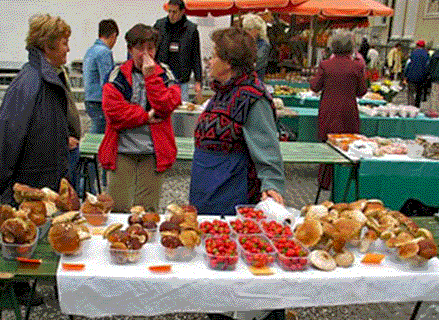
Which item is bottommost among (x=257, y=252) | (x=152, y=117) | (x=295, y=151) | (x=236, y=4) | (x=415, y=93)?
(x=415, y=93)

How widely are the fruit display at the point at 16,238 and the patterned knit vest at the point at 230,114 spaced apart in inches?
37.5

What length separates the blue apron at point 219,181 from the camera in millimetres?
2467

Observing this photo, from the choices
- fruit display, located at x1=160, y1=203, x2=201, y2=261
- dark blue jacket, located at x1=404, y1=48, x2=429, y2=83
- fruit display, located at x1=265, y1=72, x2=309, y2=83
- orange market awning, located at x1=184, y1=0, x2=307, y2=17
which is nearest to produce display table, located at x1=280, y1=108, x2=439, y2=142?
orange market awning, located at x1=184, y1=0, x2=307, y2=17

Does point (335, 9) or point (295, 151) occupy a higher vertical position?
point (335, 9)

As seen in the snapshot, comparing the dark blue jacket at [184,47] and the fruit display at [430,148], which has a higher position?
the dark blue jacket at [184,47]

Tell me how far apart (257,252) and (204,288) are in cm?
25

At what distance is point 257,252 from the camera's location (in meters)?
1.90

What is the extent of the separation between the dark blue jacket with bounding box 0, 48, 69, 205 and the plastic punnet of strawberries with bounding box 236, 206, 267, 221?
114cm

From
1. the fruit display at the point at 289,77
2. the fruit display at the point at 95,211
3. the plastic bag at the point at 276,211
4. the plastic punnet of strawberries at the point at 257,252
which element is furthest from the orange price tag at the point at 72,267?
the fruit display at the point at 289,77

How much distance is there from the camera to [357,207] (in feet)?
7.63

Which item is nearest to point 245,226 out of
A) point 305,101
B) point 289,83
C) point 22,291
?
point 22,291

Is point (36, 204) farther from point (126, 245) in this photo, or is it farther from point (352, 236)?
point (352, 236)

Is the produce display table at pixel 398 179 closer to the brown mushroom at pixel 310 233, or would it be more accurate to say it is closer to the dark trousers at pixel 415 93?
the brown mushroom at pixel 310 233

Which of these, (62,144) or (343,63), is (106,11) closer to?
(343,63)
